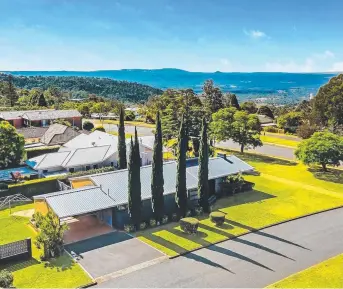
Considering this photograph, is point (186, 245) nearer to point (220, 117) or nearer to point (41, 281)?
point (41, 281)

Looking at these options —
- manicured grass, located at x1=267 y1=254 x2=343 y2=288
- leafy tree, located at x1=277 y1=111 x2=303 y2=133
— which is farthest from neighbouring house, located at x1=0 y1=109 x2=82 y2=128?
manicured grass, located at x1=267 y1=254 x2=343 y2=288

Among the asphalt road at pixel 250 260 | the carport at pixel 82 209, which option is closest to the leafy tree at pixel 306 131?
the asphalt road at pixel 250 260

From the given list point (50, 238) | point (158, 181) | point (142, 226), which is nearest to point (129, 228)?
point (142, 226)

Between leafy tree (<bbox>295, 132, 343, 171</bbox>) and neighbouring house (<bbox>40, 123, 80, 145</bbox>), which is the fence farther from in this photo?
neighbouring house (<bbox>40, 123, 80, 145</bbox>)

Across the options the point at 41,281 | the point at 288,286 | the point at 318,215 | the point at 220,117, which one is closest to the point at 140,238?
the point at 41,281

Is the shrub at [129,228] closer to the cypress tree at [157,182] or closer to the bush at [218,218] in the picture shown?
the cypress tree at [157,182]
